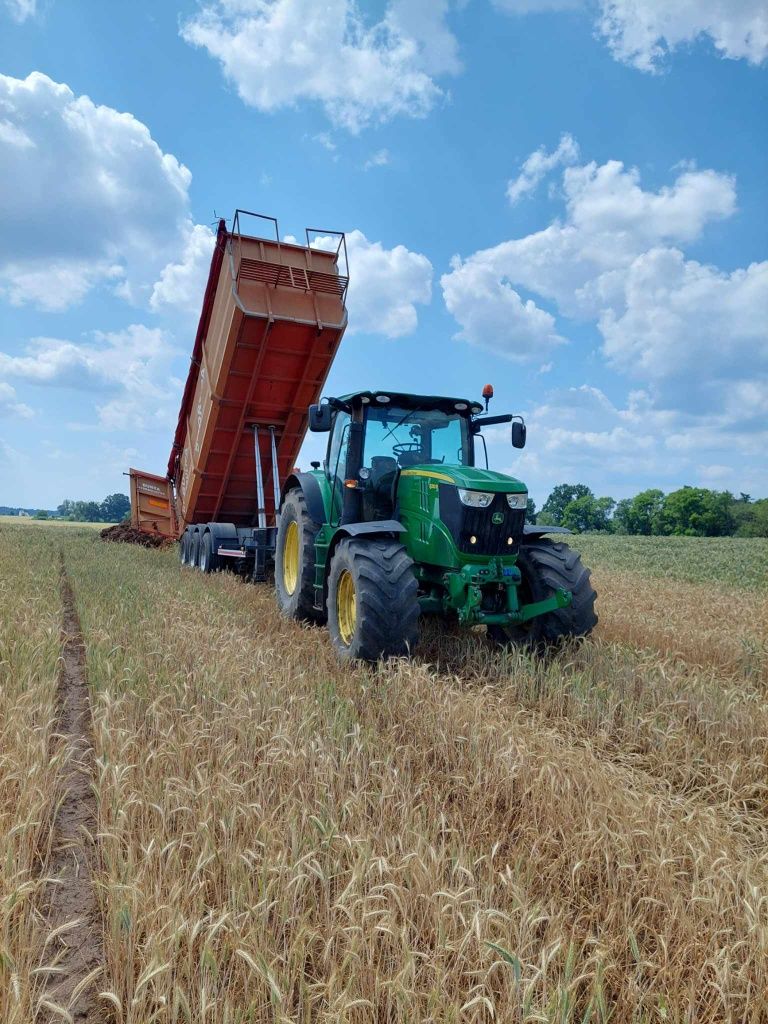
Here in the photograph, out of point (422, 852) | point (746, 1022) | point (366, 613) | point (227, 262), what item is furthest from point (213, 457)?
point (746, 1022)

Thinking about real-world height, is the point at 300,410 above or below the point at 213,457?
above

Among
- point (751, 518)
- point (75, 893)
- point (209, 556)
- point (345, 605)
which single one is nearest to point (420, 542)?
point (345, 605)

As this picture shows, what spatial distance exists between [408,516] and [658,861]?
397 cm

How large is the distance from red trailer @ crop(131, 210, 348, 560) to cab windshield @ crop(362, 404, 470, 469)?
332 centimetres

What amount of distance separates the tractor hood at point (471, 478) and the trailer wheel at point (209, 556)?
5726 millimetres

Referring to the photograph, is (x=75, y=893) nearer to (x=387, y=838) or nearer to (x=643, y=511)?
(x=387, y=838)

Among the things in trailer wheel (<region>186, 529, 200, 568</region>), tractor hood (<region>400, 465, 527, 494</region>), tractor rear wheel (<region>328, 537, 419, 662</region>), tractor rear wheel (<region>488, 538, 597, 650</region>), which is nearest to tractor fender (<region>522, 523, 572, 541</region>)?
tractor rear wheel (<region>488, 538, 597, 650</region>)

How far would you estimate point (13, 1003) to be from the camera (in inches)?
68.8

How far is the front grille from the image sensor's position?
554 cm

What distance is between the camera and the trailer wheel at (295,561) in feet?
23.2

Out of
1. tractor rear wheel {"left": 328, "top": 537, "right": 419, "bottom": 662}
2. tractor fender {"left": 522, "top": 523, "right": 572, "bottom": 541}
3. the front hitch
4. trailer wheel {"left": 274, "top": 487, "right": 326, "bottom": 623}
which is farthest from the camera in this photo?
trailer wheel {"left": 274, "top": 487, "right": 326, "bottom": 623}

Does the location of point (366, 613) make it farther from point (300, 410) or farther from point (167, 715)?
point (300, 410)

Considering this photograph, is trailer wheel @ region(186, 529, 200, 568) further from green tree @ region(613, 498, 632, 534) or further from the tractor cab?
green tree @ region(613, 498, 632, 534)

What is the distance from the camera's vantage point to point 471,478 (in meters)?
5.63
